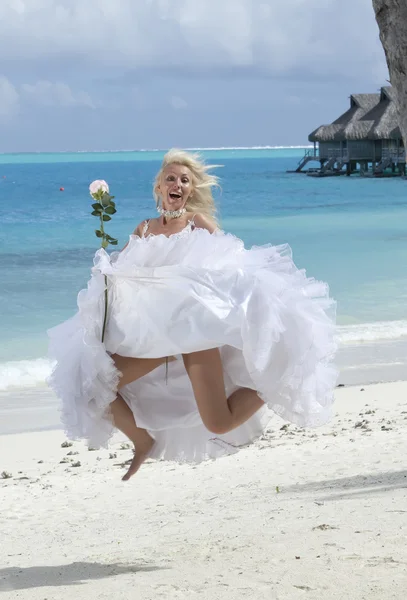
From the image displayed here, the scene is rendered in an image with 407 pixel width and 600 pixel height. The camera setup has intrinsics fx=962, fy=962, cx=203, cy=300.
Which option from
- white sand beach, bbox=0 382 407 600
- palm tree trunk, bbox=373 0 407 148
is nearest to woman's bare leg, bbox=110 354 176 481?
white sand beach, bbox=0 382 407 600

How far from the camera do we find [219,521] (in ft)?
18.9

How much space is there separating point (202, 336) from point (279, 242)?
3275 cm

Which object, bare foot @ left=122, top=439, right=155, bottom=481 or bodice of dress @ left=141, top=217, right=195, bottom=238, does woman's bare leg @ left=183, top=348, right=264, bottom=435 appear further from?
bodice of dress @ left=141, top=217, right=195, bottom=238

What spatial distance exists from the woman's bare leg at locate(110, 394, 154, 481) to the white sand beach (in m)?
0.56

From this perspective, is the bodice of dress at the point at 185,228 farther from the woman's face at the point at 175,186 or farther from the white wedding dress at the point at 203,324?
the woman's face at the point at 175,186

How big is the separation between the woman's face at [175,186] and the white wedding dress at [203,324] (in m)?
0.32

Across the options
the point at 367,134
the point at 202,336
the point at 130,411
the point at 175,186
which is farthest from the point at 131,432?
the point at 367,134

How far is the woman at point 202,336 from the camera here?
4254 mm

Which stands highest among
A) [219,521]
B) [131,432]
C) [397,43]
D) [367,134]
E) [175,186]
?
[367,134]

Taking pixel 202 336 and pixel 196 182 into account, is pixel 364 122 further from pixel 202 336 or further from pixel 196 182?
pixel 202 336

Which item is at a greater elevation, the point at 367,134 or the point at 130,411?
the point at 367,134

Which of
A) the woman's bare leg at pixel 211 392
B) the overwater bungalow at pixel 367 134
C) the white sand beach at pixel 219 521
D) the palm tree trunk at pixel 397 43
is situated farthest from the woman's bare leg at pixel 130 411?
the overwater bungalow at pixel 367 134

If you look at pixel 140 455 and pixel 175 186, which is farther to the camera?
pixel 175 186

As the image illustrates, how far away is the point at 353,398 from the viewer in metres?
10.3
